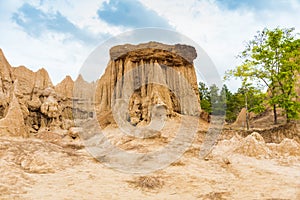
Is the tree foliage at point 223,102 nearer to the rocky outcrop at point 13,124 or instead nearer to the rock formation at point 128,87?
the rock formation at point 128,87

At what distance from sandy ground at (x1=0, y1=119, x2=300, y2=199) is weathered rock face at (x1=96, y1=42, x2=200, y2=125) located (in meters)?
10.6

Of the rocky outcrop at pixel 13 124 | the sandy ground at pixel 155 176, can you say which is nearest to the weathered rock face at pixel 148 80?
the rocky outcrop at pixel 13 124

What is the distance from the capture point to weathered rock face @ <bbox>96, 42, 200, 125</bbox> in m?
20.6

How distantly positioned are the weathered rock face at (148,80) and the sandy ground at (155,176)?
10.6 m

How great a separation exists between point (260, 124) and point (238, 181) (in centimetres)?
1932

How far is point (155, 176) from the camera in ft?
25.5

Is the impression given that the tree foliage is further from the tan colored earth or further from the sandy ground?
the sandy ground

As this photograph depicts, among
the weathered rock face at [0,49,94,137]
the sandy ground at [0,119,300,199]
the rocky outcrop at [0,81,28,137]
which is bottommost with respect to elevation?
the sandy ground at [0,119,300,199]

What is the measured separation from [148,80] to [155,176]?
46.9 feet

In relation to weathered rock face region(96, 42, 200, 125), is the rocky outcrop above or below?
below

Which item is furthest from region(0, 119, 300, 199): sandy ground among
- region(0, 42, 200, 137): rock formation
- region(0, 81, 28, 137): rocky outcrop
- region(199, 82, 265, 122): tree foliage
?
region(199, 82, 265, 122): tree foliage

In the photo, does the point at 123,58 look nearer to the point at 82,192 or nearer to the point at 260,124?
the point at 260,124

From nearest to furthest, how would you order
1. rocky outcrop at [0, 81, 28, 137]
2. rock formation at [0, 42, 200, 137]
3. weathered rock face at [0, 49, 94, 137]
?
rocky outcrop at [0, 81, 28, 137]
rock formation at [0, 42, 200, 137]
weathered rock face at [0, 49, 94, 137]

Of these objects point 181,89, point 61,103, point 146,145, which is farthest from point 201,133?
point 61,103
